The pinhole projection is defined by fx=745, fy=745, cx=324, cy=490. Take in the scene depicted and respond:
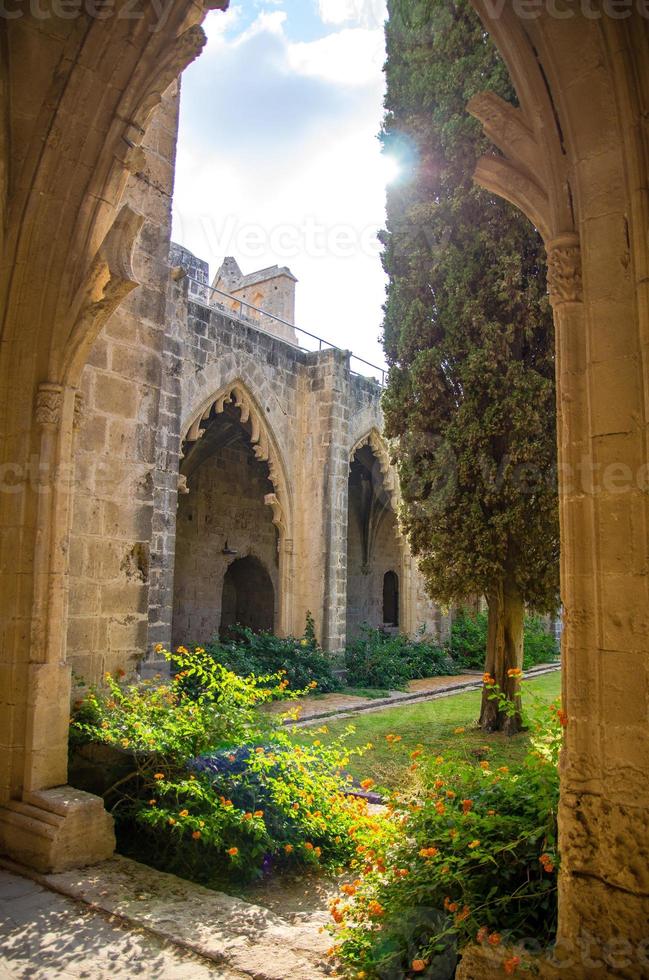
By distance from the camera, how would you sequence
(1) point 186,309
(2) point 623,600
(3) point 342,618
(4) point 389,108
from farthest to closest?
(3) point 342,618 → (1) point 186,309 → (4) point 389,108 → (2) point 623,600

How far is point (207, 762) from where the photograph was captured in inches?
139

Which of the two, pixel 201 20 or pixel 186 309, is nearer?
pixel 201 20

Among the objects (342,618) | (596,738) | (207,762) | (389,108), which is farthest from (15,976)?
(342,618)

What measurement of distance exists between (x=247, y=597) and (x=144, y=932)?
12455mm

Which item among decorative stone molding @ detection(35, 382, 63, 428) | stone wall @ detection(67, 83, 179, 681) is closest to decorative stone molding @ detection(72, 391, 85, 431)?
decorative stone molding @ detection(35, 382, 63, 428)

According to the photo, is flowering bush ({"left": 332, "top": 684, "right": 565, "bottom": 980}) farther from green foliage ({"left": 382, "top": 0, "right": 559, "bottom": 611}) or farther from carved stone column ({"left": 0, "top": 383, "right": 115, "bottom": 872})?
green foliage ({"left": 382, "top": 0, "right": 559, "bottom": 611})

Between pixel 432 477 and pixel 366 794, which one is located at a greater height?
pixel 432 477

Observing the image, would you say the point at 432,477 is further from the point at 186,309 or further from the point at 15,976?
the point at 15,976

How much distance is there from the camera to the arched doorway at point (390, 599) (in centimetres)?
1927

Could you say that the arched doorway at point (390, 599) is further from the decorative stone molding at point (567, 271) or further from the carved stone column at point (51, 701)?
the decorative stone molding at point (567, 271)

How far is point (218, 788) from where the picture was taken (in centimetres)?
341

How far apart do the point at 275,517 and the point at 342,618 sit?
6.39ft

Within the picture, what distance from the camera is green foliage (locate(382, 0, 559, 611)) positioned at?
700 cm

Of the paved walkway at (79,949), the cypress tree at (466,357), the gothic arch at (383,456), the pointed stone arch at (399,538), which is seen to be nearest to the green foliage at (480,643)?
the pointed stone arch at (399,538)
